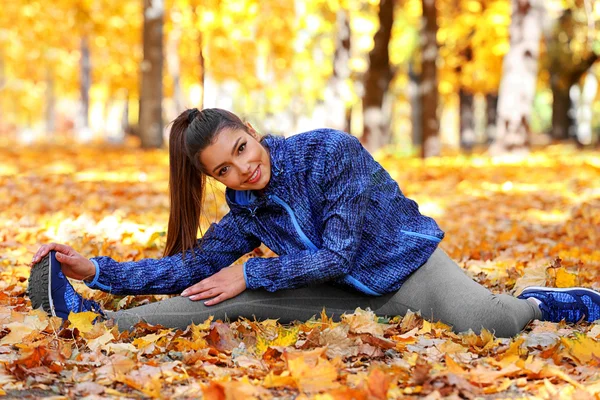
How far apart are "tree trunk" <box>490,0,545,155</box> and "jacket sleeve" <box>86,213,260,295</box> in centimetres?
966

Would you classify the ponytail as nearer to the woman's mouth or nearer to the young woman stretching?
the young woman stretching

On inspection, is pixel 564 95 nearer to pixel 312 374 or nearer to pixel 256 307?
pixel 256 307

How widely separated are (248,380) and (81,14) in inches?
648

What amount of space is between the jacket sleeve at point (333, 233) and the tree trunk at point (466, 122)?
1794 cm

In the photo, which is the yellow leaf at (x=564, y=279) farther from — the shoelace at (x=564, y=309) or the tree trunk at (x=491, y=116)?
the tree trunk at (x=491, y=116)

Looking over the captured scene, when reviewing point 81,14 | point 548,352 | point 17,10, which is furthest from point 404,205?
point 17,10

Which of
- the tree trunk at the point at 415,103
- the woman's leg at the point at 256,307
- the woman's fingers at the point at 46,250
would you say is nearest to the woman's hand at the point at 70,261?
the woman's fingers at the point at 46,250

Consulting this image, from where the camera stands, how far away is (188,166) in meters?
3.35

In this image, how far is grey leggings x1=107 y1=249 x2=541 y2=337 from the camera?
127 inches

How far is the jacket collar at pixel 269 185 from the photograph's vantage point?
10.7 feet

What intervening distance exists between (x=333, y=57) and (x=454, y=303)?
49.8 feet

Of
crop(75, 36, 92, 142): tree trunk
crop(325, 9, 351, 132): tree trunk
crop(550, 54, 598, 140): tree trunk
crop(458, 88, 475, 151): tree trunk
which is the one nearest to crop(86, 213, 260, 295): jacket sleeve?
crop(325, 9, 351, 132): tree trunk

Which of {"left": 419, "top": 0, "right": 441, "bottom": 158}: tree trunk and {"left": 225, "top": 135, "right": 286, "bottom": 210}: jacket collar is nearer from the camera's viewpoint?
{"left": 225, "top": 135, "right": 286, "bottom": 210}: jacket collar

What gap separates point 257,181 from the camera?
3.19 m
